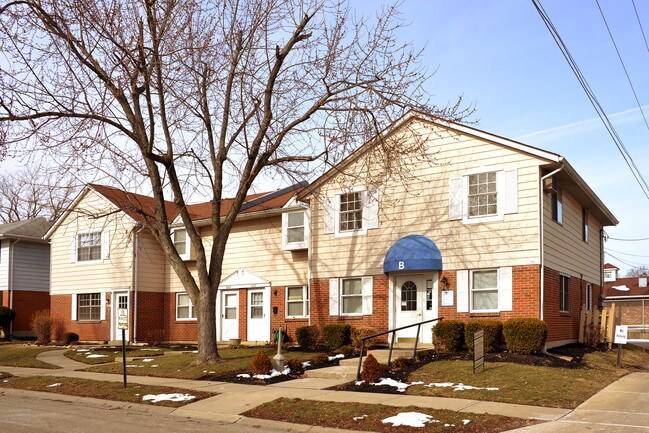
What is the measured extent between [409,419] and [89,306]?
2410 cm

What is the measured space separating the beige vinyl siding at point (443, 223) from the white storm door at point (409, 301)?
900mm

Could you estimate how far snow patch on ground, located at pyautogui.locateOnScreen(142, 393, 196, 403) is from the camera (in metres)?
14.2

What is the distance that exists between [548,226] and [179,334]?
17339 millimetres

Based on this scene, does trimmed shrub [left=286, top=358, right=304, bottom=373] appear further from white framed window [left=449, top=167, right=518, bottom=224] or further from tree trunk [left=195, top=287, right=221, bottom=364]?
white framed window [left=449, top=167, right=518, bottom=224]

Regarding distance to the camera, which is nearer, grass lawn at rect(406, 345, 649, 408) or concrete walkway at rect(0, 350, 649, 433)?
concrete walkway at rect(0, 350, 649, 433)

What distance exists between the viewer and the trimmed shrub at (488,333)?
18453 millimetres

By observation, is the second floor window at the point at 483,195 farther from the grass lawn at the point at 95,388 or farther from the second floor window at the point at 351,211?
the grass lawn at the point at 95,388

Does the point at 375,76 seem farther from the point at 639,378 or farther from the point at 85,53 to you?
the point at 639,378

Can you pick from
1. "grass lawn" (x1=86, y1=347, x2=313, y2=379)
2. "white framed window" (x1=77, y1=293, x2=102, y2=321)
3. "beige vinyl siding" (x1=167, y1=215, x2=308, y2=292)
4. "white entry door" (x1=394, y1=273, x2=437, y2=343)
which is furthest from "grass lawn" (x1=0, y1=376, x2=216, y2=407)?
"white framed window" (x1=77, y1=293, x2=102, y2=321)

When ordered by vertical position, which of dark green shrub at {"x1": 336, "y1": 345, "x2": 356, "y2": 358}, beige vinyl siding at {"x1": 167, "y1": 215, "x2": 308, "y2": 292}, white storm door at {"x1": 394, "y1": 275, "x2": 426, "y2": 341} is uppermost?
beige vinyl siding at {"x1": 167, "y1": 215, "x2": 308, "y2": 292}

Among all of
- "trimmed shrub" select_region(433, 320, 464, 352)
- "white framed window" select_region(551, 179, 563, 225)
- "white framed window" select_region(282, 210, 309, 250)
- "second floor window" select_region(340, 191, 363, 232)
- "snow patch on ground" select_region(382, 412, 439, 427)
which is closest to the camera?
"snow patch on ground" select_region(382, 412, 439, 427)

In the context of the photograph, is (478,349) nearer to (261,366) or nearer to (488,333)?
(488,333)

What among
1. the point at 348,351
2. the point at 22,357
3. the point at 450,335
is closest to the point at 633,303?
the point at 450,335

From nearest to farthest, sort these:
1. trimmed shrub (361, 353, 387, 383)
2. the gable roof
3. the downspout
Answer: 1. trimmed shrub (361, 353, 387, 383)
2. the downspout
3. the gable roof
